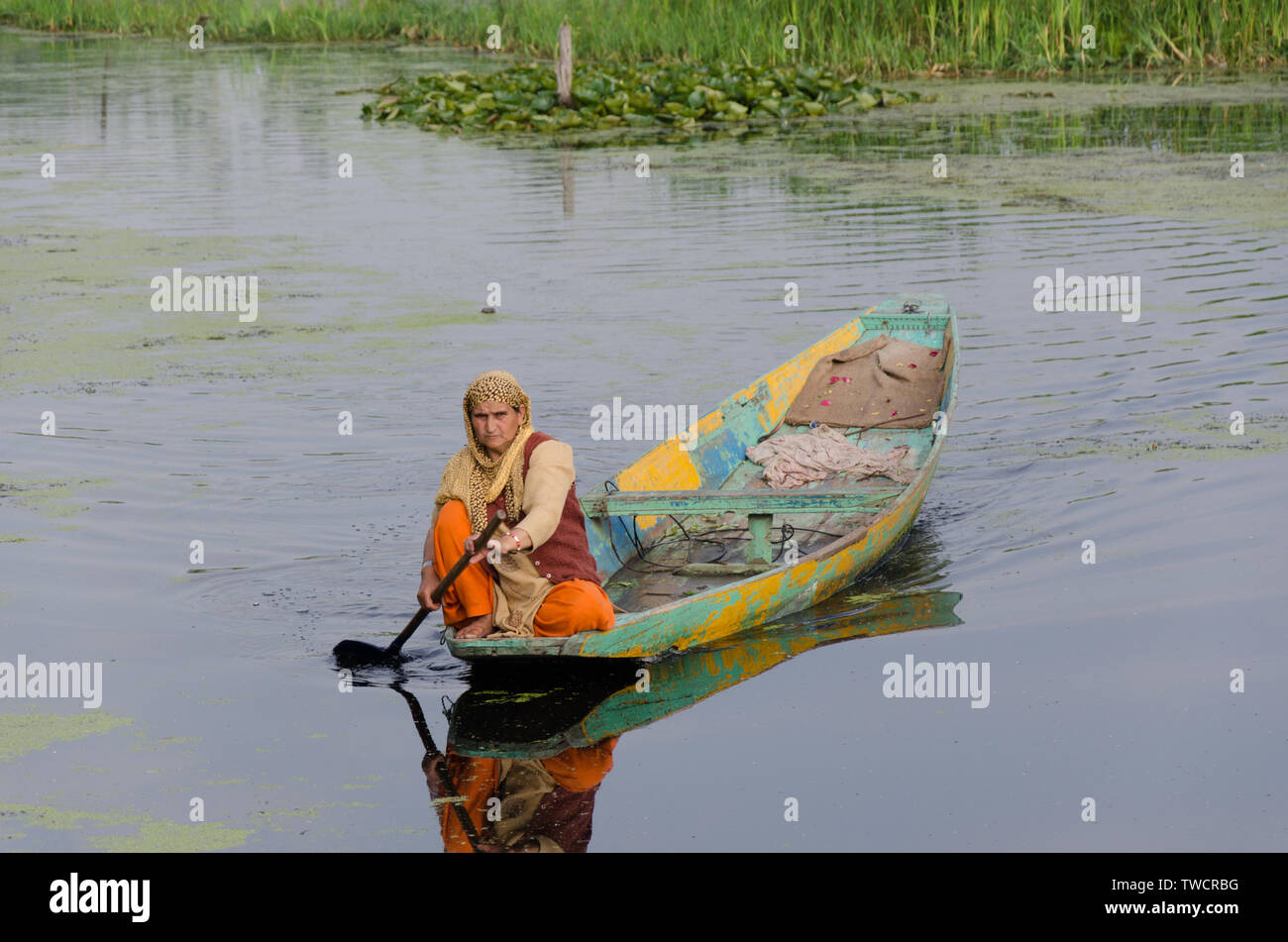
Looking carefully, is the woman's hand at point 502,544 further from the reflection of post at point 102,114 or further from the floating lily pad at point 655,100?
the reflection of post at point 102,114

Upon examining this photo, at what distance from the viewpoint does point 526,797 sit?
5250 mm

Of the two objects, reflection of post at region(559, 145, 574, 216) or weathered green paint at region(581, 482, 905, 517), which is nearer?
weathered green paint at region(581, 482, 905, 517)

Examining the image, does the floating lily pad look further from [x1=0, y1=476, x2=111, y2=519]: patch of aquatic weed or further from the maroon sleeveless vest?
the maroon sleeveless vest

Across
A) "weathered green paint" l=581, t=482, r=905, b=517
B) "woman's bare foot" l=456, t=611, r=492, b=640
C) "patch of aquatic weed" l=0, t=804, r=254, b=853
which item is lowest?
"patch of aquatic weed" l=0, t=804, r=254, b=853

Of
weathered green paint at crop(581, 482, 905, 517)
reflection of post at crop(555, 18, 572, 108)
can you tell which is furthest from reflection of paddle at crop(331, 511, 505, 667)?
reflection of post at crop(555, 18, 572, 108)

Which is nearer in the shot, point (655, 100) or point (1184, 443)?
point (1184, 443)

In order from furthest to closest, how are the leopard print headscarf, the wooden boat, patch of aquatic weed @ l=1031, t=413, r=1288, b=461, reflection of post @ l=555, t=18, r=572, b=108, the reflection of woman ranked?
reflection of post @ l=555, t=18, r=572, b=108 < patch of aquatic weed @ l=1031, t=413, r=1288, b=461 < the wooden boat < the leopard print headscarf < the reflection of woman

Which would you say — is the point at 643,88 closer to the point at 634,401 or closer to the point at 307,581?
the point at 634,401

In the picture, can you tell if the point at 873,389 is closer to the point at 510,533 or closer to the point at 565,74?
the point at 510,533

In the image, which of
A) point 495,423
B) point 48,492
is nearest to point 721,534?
point 495,423

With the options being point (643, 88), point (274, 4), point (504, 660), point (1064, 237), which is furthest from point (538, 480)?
point (274, 4)

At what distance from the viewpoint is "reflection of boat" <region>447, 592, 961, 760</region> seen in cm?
573

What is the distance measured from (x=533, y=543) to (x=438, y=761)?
2.67 feet

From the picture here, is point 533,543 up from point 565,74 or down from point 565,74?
down
